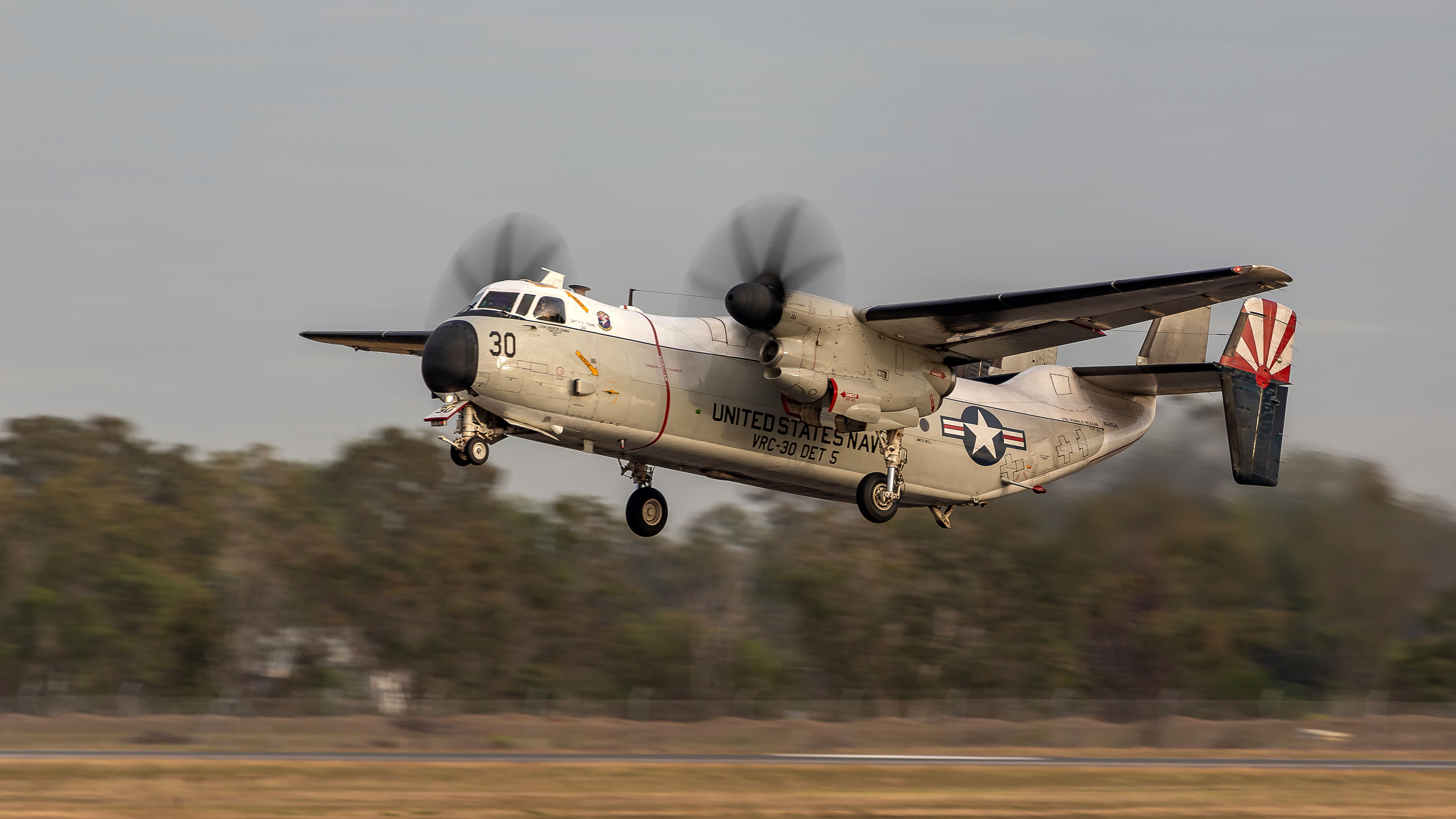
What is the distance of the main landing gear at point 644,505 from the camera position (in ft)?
72.1

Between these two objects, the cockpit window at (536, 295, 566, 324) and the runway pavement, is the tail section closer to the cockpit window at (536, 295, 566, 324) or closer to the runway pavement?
the runway pavement

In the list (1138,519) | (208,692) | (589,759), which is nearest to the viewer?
(589,759)

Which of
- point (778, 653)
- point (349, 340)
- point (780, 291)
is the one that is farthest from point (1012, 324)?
point (778, 653)

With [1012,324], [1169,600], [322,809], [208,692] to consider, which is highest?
[1012,324]

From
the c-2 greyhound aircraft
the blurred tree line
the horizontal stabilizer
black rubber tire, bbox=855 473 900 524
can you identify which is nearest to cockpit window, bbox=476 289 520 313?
the c-2 greyhound aircraft

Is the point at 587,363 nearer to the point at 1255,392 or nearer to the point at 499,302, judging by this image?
the point at 499,302

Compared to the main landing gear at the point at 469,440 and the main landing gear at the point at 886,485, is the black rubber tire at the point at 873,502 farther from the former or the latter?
the main landing gear at the point at 469,440

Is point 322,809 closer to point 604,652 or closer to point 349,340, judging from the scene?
point 349,340

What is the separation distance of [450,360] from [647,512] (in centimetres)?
547

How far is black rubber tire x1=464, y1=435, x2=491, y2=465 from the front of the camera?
1870cm

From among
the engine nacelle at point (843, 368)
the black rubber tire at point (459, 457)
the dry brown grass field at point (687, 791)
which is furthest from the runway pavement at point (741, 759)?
the black rubber tire at point (459, 457)

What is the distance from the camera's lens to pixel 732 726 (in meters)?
32.0

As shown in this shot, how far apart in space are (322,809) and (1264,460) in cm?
1597

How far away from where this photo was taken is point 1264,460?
22.8m
